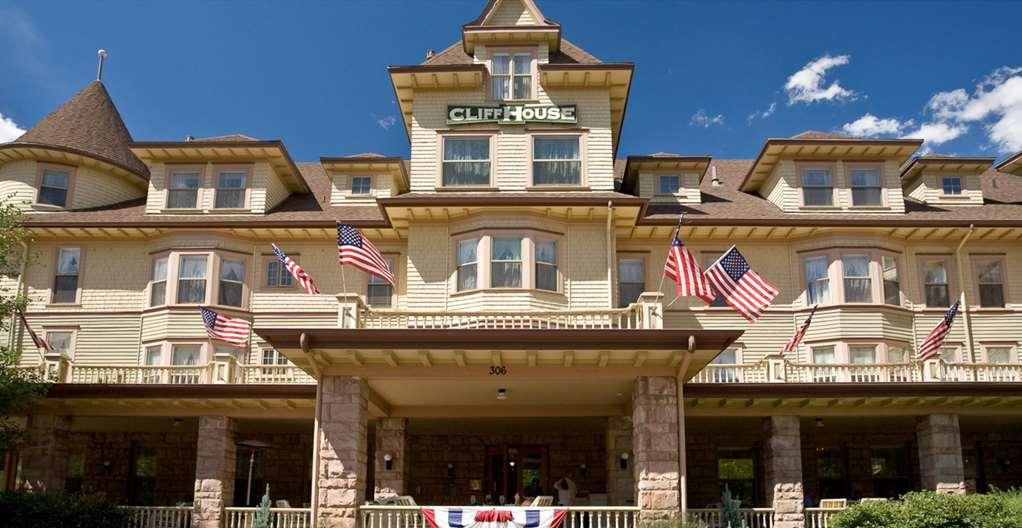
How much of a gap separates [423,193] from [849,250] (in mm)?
13153

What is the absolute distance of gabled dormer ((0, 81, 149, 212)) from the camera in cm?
2875

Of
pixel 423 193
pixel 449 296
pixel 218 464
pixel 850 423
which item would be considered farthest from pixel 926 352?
pixel 218 464

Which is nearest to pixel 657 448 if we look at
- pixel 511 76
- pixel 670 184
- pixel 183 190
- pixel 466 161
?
pixel 466 161

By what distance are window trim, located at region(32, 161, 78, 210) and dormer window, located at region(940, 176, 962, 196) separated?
95.0 ft

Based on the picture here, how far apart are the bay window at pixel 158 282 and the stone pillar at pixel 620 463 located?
14397mm

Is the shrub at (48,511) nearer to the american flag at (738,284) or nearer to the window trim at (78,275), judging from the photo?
the window trim at (78,275)

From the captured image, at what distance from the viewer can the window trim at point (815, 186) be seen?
28281mm

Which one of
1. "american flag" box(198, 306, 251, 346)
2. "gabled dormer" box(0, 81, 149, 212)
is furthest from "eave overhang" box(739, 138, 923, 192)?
"gabled dormer" box(0, 81, 149, 212)

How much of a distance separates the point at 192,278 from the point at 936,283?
23212mm

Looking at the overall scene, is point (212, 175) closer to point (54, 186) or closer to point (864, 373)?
point (54, 186)

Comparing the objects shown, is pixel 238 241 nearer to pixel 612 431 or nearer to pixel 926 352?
pixel 612 431

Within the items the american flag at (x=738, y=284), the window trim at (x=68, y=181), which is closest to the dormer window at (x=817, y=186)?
the american flag at (x=738, y=284)

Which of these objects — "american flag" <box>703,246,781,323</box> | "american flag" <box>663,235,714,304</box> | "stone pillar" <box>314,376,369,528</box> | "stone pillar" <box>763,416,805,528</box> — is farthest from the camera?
"stone pillar" <box>763,416,805,528</box>

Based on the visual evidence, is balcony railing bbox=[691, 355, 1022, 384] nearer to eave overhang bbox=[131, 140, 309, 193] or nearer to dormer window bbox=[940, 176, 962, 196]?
dormer window bbox=[940, 176, 962, 196]
